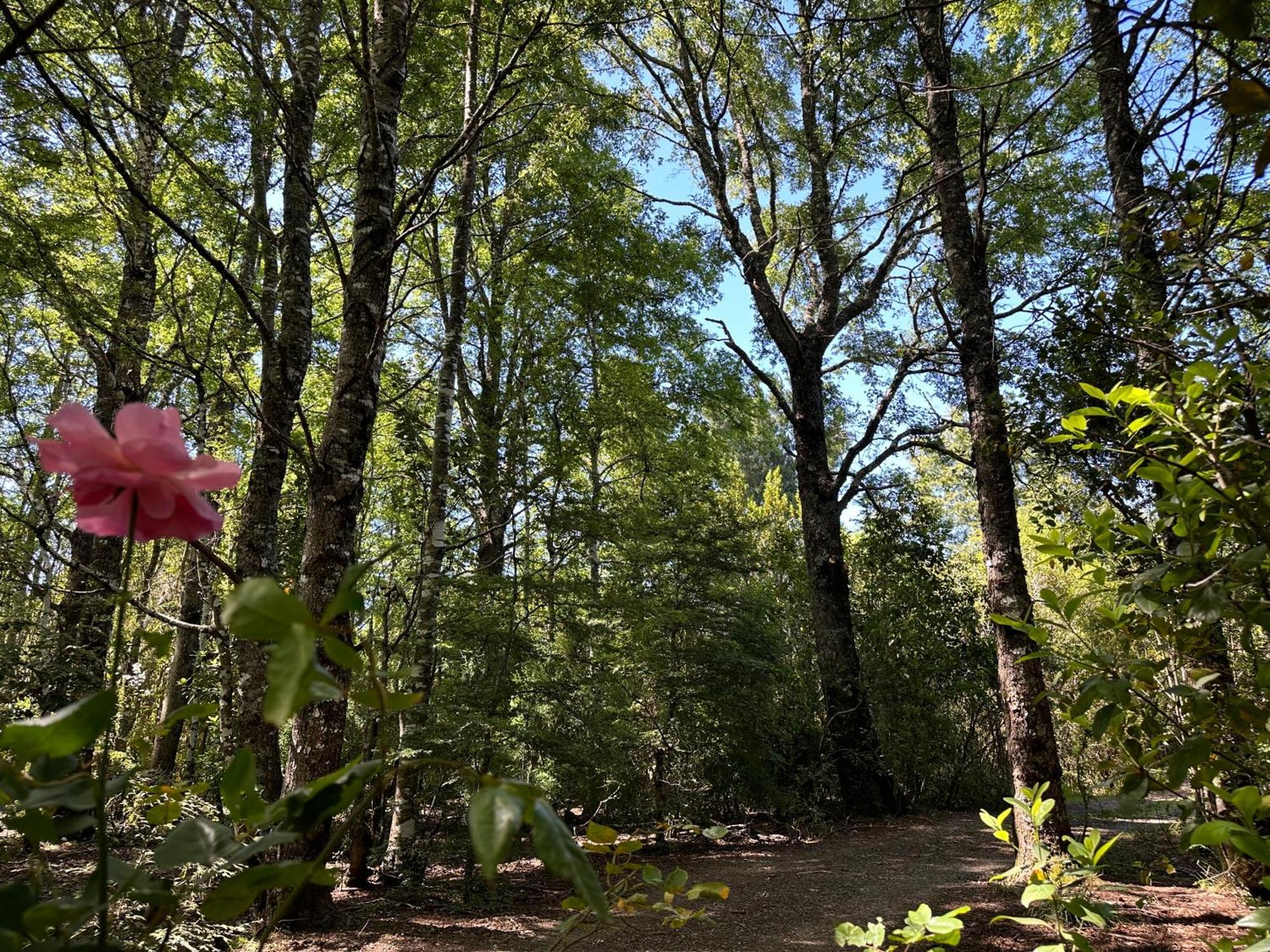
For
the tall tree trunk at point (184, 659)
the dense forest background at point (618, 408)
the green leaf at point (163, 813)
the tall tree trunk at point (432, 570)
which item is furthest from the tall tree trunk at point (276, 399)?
the green leaf at point (163, 813)

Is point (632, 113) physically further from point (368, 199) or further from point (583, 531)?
point (368, 199)

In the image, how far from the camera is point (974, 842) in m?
6.27

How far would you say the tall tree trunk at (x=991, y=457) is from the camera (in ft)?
13.8

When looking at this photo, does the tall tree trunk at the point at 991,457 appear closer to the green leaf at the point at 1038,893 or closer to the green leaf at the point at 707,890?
the green leaf at the point at 1038,893

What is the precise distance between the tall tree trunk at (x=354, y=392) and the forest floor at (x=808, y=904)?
1339mm

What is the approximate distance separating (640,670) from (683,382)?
5.45 m

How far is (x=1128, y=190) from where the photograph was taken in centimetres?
415

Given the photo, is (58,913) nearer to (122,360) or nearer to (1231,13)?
(1231,13)

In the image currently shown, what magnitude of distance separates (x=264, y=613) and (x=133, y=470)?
164 mm

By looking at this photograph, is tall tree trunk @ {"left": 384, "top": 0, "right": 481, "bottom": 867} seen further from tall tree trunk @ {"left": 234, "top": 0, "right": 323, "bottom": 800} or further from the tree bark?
the tree bark

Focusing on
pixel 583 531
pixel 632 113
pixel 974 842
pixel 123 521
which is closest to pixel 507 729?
pixel 583 531

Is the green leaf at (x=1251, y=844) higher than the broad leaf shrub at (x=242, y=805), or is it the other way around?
the broad leaf shrub at (x=242, y=805)

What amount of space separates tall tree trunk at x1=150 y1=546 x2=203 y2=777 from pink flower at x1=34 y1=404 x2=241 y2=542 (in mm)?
6191

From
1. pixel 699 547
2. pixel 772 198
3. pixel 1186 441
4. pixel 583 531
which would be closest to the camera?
pixel 1186 441
